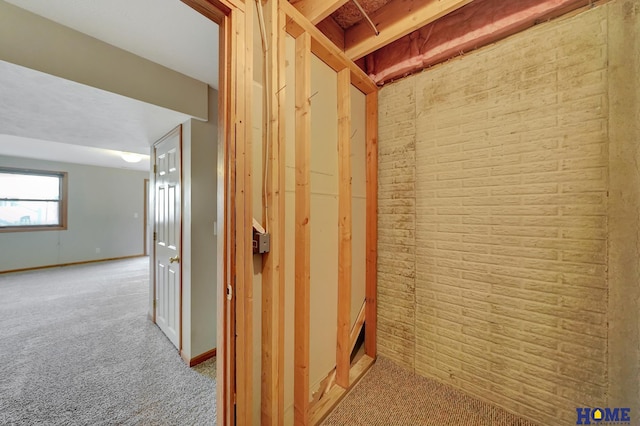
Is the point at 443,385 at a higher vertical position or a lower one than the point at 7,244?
lower

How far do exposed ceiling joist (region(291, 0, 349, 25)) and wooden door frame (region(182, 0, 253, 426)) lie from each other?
494mm

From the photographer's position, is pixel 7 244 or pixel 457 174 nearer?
pixel 457 174

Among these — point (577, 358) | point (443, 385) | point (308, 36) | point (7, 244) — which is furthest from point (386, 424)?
point (7, 244)

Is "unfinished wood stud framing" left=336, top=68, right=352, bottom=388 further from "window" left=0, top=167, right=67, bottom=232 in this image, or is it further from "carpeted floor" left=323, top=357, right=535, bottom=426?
"window" left=0, top=167, right=67, bottom=232

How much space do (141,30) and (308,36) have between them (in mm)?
1140

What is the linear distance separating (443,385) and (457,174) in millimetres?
1652

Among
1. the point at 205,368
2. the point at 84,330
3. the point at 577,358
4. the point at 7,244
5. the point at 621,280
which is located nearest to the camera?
the point at 621,280

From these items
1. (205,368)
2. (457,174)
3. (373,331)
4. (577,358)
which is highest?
(457,174)

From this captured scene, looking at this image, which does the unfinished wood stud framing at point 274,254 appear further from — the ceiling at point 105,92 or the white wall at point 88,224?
the white wall at point 88,224

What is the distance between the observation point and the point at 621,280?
1.23 m

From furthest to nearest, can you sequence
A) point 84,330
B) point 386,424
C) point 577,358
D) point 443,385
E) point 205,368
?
point 84,330 → point 205,368 → point 443,385 → point 386,424 → point 577,358

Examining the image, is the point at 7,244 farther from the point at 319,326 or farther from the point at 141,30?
the point at 319,326

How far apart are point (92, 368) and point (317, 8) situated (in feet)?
11.0

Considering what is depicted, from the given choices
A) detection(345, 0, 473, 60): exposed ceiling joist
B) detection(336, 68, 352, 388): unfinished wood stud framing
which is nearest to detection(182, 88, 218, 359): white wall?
detection(336, 68, 352, 388): unfinished wood stud framing
